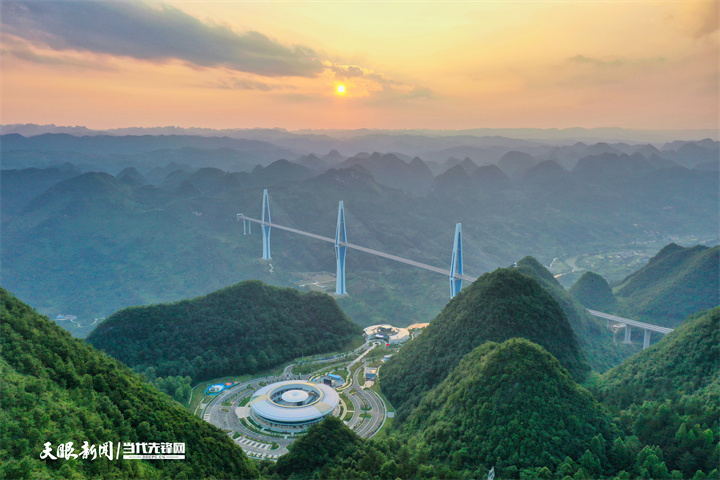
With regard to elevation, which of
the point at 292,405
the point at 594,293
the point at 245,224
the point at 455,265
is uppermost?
the point at 455,265

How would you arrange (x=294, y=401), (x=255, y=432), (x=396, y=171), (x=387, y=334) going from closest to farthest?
(x=255, y=432) → (x=294, y=401) → (x=387, y=334) → (x=396, y=171)

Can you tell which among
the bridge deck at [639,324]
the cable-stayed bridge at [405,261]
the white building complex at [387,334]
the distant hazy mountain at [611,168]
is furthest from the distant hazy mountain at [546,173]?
the white building complex at [387,334]

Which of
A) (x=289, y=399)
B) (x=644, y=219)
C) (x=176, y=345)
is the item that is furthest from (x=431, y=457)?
(x=644, y=219)

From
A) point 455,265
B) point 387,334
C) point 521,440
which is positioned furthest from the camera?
point 455,265

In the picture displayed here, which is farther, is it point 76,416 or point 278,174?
point 278,174

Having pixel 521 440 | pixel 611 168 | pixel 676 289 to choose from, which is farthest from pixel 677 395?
pixel 611 168

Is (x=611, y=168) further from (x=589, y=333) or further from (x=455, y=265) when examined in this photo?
(x=589, y=333)
